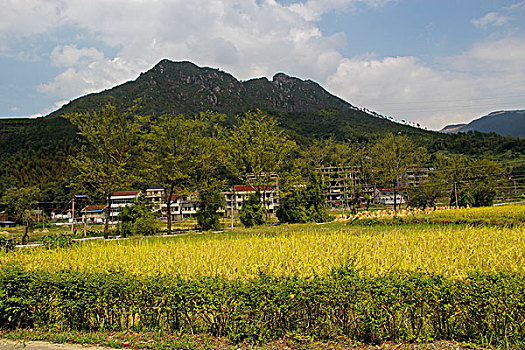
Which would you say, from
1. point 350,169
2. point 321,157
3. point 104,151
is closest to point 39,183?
point 104,151

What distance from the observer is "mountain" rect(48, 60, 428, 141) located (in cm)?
7756

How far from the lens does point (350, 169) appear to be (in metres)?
40.9

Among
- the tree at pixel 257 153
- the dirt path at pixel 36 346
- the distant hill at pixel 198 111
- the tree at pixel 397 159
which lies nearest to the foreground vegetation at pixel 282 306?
the dirt path at pixel 36 346

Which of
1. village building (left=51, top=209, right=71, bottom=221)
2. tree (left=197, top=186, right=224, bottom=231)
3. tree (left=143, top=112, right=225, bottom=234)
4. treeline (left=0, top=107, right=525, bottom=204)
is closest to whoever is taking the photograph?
tree (left=143, top=112, right=225, bottom=234)

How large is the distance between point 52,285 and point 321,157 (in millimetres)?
43745

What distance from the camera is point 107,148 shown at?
844 inches

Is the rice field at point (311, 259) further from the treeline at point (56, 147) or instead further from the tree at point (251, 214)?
the treeline at point (56, 147)

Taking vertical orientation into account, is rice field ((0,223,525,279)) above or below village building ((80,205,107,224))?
above

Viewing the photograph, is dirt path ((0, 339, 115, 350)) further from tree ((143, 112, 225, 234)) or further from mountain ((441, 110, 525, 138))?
mountain ((441, 110, 525, 138))

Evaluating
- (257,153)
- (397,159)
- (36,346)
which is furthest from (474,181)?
(36,346)

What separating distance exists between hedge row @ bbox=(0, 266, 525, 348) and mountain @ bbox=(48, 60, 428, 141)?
5297 cm

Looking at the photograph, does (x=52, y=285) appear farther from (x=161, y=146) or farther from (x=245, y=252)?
(x=161, y=146)

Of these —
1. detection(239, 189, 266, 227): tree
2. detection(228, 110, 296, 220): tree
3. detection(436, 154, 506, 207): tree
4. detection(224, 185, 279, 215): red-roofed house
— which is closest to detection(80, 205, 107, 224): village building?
detection(224, 185, 279, 215): red-roofed house

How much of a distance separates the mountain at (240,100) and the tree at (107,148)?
110 ft
